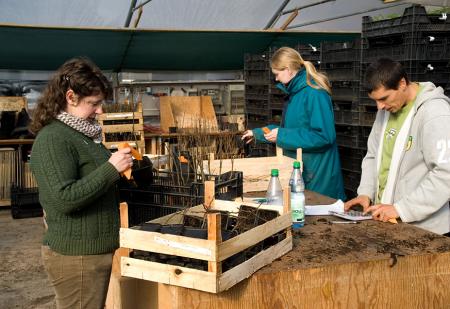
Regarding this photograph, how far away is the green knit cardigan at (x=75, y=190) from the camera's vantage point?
210cm

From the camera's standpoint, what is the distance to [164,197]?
258 cm

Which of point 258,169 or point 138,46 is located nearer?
point 258,169

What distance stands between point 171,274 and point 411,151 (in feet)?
4.84

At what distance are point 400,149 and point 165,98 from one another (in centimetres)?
594

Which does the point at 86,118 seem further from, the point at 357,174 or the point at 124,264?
the point at 357,174

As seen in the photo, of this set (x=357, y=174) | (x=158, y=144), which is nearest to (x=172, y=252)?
(x=357, y=174)

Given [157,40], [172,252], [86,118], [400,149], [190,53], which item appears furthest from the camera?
[190,53]

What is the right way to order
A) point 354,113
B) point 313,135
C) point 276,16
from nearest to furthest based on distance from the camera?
point 313,135, point 354,113, point 276,16

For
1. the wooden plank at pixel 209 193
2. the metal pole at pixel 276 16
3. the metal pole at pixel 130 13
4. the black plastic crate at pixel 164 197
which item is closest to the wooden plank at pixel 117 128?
the metal pole at pixel 130 13

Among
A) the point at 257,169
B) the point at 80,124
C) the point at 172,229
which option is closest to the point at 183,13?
the point at 257,169

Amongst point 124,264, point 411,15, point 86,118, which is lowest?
point 124,264

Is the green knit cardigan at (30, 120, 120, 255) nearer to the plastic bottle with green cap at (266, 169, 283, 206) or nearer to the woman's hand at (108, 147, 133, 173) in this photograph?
the woman's hand at (108, 147, 133, 173)

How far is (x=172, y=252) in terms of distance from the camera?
6.10 feet

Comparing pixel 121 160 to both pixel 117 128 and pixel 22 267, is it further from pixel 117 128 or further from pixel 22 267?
pixel 117 128
